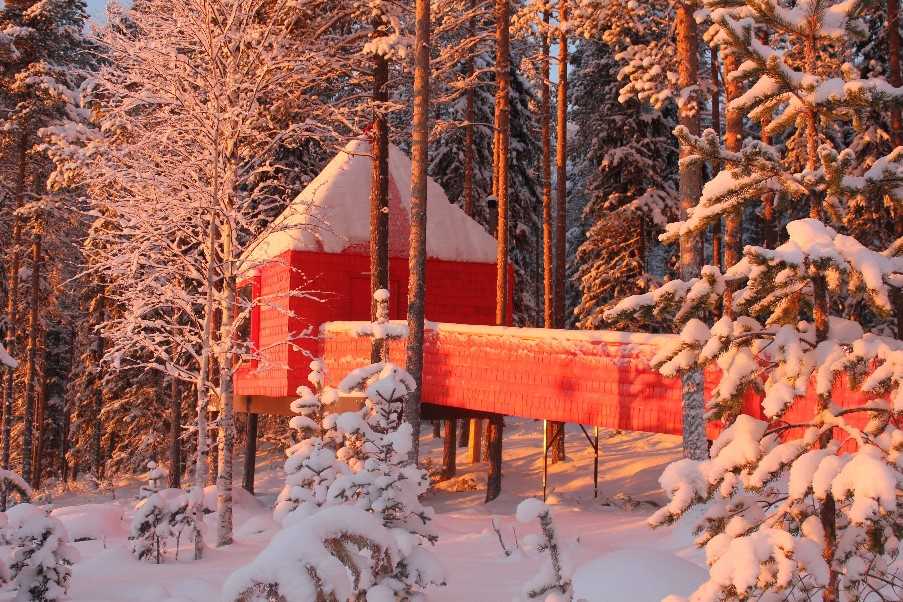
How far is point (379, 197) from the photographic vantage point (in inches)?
620

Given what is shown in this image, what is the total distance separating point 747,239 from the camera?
42.4 meters

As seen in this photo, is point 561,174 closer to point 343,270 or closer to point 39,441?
point 343,270

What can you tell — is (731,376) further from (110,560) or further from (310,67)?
(310,67)

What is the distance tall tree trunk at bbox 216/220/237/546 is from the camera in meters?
13.8

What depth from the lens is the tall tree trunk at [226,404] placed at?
13.8 meters

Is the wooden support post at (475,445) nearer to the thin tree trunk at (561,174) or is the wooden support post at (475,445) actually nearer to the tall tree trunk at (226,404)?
the thin tree trunk at (561,174)

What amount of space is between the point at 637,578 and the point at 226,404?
8200mm

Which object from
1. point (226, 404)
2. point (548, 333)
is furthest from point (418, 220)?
point (226, 404)

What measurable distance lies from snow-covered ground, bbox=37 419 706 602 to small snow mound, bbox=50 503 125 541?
0.06 feet

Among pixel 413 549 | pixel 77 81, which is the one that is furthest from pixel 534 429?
pixel 413 549

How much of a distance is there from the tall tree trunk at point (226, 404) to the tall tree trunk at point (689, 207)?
664 centimetres

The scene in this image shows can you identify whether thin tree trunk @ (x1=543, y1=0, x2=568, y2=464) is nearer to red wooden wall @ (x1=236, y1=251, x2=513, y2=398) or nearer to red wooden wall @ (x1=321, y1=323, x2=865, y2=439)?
red wooden wall @ (x1=236, y1=251, x2=513, y2=398)

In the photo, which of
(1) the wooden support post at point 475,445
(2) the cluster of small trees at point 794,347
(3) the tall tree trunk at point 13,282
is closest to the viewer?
(2) the cluster of small trees at point 794,347

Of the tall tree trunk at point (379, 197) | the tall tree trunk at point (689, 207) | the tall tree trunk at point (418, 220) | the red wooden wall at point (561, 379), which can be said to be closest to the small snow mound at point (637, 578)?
the tall tree trunk at point (689, 207)
